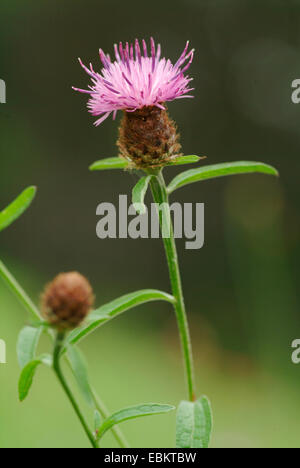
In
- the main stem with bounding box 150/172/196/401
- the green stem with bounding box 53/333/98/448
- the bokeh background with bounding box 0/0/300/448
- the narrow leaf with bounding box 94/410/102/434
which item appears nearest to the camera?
the green stem with bounding box 53/333/98/448

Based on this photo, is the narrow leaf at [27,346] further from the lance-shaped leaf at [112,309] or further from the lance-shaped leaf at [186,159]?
the lance-shaped leaf at [186,159]

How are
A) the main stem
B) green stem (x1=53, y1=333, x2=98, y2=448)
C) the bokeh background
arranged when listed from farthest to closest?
the bokeh background < the main stem < green stem (x1=53, y1=333, x2=98, y2=448)

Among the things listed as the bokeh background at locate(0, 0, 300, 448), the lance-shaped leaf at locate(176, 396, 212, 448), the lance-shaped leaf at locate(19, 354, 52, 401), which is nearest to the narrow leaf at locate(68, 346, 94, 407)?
the lance-shaped leaf at locate(19, 354, 52, 401)

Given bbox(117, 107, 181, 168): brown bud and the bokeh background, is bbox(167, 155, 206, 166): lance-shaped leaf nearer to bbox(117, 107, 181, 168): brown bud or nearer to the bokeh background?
bbox(117, 107, 181, 168): brown bud

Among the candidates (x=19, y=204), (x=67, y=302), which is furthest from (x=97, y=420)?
(x=19, y=204)

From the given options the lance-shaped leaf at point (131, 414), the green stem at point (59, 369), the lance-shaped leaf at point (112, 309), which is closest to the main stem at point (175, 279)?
the lance-shaped leaf at point (112, 309)
